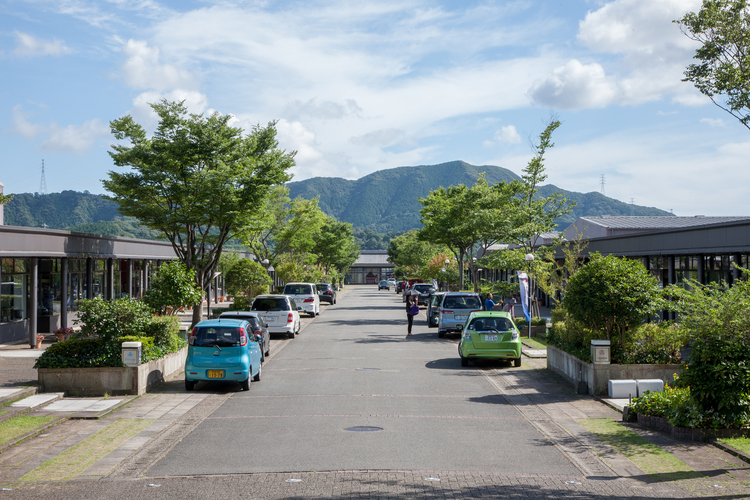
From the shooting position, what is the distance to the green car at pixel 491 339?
59.5 feet

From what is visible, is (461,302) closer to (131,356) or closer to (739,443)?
(131,356)

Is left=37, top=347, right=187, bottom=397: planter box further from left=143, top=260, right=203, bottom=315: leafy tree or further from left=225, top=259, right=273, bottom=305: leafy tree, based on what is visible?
left=225, top=259, right=273, bottom=305: leafy tree

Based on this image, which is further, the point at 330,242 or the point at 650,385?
the point at 330,242

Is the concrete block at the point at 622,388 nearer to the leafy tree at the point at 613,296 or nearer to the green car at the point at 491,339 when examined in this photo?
the leafy tree at the point at 613,296

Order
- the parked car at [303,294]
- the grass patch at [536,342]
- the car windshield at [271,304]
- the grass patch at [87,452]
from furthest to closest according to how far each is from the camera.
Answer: the parked car at [303,294], the car windshield at [271,304], the grass patch at [536,342], the grass patch at [87,452]

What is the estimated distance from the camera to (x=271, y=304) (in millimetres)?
26359

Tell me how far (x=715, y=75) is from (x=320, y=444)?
432 inches

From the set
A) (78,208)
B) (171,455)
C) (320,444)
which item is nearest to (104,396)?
(171,455)

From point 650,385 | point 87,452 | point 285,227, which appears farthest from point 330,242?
point 87,452

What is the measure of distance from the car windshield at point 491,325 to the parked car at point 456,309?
7.25 m

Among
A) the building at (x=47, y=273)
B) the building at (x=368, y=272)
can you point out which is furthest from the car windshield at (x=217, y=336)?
the building at (x=368, y=272)

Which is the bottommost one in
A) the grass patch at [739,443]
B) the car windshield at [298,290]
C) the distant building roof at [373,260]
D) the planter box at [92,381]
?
the grass patch at [739,443]

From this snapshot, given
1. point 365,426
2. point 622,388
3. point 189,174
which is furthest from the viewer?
point 189,174

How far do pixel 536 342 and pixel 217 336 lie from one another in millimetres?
14583
